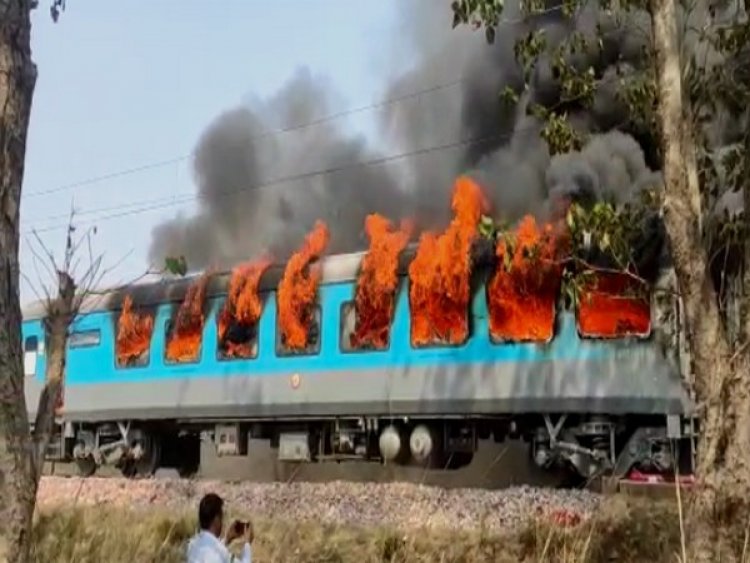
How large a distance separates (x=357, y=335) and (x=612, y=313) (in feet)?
12.2

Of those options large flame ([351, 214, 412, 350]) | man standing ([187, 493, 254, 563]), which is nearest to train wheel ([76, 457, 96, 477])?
large flame ([351, 214, 412, 350])

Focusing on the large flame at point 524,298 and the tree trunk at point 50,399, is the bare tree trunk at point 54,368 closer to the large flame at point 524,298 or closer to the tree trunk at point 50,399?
the tree trunk at point 50,399

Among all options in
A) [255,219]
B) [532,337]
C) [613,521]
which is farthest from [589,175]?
[255,219]

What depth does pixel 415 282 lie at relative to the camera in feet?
47.1

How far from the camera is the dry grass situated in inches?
308

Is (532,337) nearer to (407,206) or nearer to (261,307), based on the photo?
(261,307)

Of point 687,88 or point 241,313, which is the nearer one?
point 687,88

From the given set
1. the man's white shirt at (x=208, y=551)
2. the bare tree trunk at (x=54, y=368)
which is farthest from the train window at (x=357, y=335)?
the man's white shirt at (x=208, y=551)

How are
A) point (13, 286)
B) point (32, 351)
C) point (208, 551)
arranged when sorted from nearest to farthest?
point (13, 286) → point (208, 551) → point (32, 351)

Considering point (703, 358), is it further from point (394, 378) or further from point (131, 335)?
point (131, 335)

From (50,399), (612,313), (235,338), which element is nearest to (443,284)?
(612,313)

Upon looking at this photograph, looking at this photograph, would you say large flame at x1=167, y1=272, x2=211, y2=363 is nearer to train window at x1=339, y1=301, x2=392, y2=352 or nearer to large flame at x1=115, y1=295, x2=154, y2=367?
large flame at x1=115, y1=295, x2=154, y2=367

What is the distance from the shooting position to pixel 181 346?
708 inches

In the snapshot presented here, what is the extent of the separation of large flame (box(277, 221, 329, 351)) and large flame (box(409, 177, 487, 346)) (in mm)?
1928
